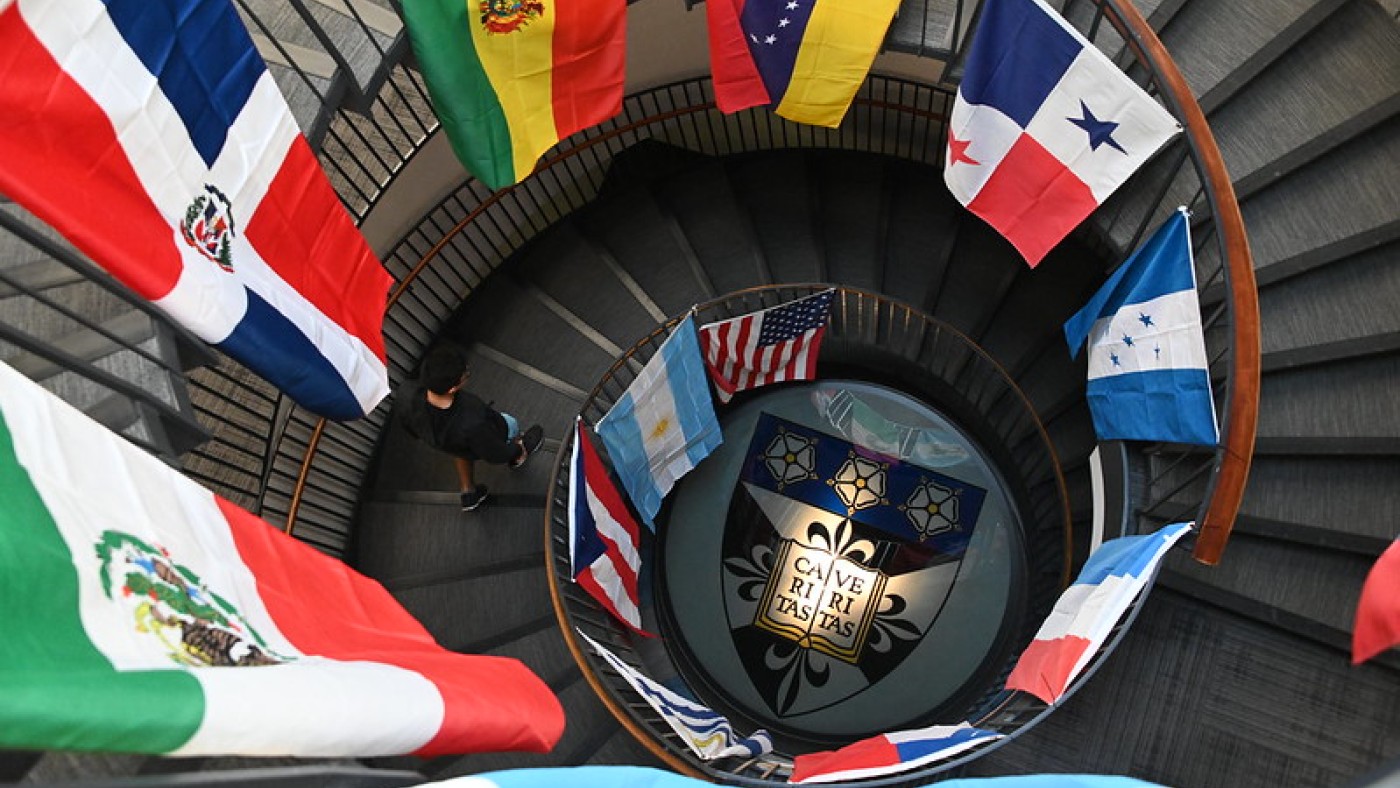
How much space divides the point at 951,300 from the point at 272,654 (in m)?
7.21

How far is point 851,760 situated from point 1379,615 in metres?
3.69

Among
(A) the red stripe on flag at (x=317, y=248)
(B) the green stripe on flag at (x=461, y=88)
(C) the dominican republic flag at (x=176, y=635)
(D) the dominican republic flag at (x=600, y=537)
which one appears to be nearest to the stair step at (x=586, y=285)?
(D) the dominican republic flag at (x=600, y=537)

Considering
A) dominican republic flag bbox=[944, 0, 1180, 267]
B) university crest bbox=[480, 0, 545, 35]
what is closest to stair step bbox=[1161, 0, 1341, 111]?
dominican republic flag bbox=[944, 0, 1180, 267]

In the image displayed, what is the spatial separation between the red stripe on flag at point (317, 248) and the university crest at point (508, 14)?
133 centimetres

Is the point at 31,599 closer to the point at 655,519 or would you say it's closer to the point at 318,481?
the point at 318,481

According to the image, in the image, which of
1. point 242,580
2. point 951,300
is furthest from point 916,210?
point 242,580

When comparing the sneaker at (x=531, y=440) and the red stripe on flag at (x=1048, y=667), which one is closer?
the red stripe on flag at (x=1048, y=667)

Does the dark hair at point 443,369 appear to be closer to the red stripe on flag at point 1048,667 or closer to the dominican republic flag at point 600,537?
the dominican republic flag at point 600,537

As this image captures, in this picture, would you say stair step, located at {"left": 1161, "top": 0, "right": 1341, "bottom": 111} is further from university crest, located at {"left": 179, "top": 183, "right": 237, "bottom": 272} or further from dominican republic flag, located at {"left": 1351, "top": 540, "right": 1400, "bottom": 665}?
university crest, located at {"left": 179, "top": 183, "right": 237, "bottom": 272}

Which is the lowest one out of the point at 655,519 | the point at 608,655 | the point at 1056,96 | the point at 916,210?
the point at 608,655

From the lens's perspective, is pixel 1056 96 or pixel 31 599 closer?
pixel 31 599

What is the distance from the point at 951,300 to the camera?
9.12m

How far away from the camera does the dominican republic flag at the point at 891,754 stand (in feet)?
20.1

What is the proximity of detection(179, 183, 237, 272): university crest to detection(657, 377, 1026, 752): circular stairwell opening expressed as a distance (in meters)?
5.78
